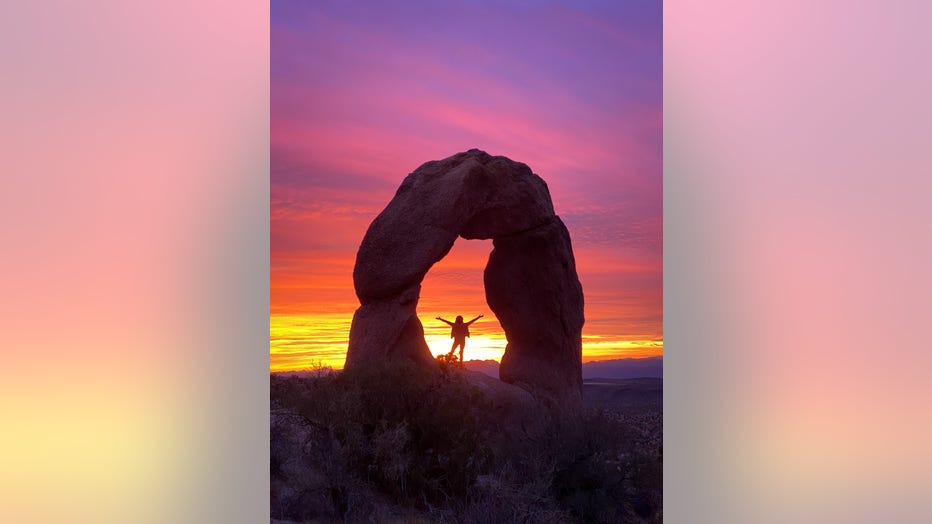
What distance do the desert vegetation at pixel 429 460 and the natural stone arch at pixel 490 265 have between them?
1022mm

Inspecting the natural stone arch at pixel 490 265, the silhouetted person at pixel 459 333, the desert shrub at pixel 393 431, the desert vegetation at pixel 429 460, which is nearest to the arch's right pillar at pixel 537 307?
the natural stone arch at pixel 490 265

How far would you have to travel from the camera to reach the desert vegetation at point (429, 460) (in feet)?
26.2

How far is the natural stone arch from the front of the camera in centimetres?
1044

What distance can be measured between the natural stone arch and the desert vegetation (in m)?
1.02

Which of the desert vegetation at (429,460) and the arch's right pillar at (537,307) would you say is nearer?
the desert vegetation at (429,460)

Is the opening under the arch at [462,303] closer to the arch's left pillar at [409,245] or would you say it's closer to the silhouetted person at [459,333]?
the silhouetted person at [459,333]

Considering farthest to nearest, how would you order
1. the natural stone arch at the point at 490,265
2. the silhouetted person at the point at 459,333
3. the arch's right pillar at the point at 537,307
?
1. the arch's right pillar at the point at 537,307
2. the silhouetted person at the point at 459,333
3. the natural stone arch at the point at 490,265

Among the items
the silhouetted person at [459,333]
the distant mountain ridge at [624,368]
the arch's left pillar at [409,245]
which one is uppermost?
the arch's left pillar at [409,245]

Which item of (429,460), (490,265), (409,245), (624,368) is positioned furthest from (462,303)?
(429,460)

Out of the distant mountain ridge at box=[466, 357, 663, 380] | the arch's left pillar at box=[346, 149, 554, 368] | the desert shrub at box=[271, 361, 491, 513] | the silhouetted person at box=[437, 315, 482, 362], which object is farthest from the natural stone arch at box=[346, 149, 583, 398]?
the distant mountain ridge at box=[466, 357, 663, 380]
